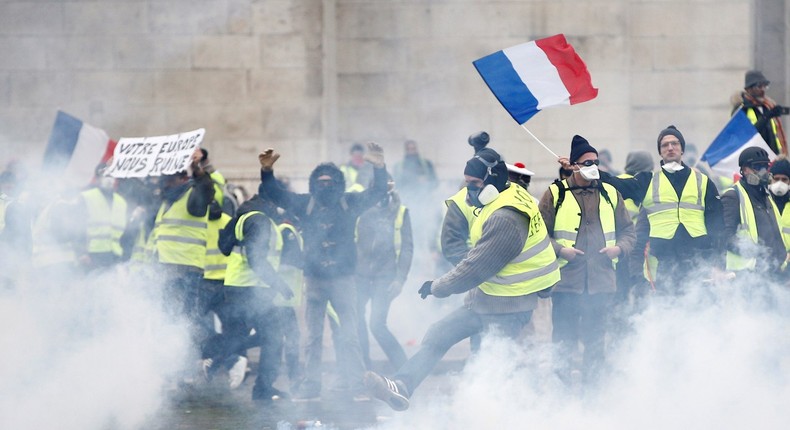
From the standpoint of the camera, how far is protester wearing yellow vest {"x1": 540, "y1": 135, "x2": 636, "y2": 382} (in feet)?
29.1

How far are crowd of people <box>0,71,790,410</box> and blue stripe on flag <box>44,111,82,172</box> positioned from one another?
603 mm

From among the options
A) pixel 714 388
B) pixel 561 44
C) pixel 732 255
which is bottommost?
pixel 714 388

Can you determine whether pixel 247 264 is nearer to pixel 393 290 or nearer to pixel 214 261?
pixel 214 261

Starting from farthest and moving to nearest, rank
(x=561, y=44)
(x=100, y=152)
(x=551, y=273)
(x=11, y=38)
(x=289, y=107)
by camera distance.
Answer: (x=289, y=107) < (x=11, y=38) < (x=100, y=152) < (x=561, y=44) < (x=551, y=273)

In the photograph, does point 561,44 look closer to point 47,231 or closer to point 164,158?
point 164,158

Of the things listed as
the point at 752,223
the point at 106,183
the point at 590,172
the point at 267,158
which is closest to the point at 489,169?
the point at 590,172

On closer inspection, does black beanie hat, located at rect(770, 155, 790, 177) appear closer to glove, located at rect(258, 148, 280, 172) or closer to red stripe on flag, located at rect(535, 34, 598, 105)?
red stripe on flag, located at rect(535, 34, 598, 105)

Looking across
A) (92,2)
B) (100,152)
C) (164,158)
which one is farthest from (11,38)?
(164,158)

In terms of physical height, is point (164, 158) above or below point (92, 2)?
below

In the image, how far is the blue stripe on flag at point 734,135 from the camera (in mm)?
11133

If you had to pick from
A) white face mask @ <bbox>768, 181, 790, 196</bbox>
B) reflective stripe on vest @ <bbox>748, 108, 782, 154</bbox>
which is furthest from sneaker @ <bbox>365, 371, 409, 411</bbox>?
Answer: reflective stripe on vest @ <bbox>748, 108, 782, 154</bbox>

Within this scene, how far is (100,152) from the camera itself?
1262 cm

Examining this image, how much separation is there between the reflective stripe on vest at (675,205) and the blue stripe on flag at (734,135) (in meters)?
1.43

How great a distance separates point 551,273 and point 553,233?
2.90ft
